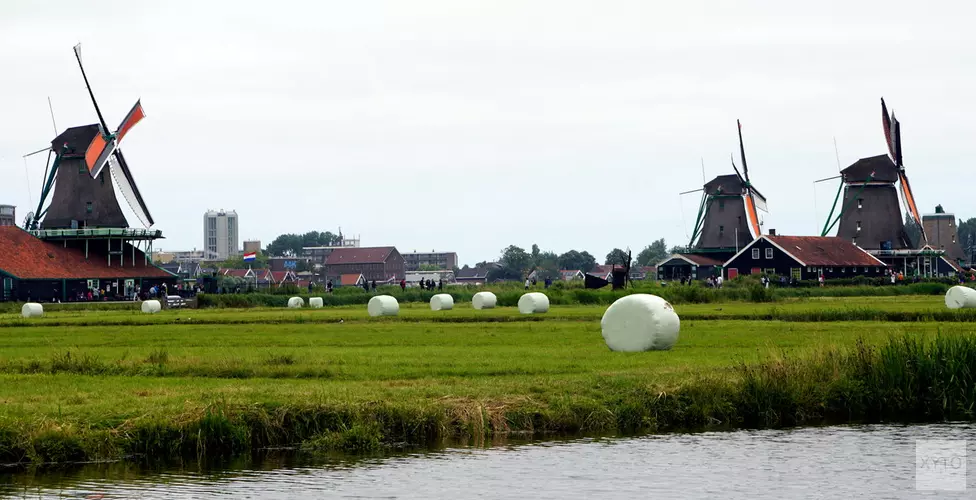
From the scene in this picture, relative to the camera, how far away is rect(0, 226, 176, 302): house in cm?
10731

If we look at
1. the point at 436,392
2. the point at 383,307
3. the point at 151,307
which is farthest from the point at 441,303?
the point at 436,392

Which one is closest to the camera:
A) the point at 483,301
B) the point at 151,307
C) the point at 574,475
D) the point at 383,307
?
the point at 574,475

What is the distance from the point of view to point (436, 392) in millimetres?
25281

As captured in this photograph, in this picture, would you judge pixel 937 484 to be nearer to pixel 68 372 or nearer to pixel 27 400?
pixel 27 400

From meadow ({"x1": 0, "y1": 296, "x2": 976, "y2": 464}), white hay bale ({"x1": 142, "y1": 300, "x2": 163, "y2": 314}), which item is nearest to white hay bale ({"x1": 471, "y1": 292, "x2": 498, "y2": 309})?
white hay bale ({"x1": 142, "y1": 300, "x2": 163, "y2": 314})

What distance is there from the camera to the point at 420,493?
18.9 m

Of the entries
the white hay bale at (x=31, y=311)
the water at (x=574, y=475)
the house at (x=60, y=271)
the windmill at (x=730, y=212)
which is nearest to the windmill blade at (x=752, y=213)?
the windmill at (x=730, y=212)

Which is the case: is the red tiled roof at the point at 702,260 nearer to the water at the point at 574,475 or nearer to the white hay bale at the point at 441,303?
the white hay bale at the point at 441,303

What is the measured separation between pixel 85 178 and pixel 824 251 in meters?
79.1

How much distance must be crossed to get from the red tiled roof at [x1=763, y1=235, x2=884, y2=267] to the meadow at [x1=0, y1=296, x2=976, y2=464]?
94180 mm

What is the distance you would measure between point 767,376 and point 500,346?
1273 cm

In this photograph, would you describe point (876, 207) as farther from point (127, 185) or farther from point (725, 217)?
point (127, 185)

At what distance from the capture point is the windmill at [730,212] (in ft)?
503

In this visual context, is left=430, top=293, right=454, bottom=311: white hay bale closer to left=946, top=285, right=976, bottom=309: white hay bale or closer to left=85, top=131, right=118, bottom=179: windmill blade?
left=946, top=285, right=976, bottom=309: white hay bale
